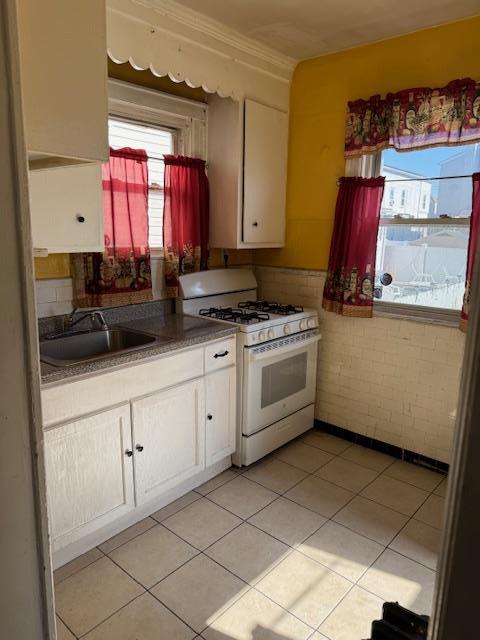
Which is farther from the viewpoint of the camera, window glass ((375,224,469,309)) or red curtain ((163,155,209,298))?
red curtain ((163,155,209,298))

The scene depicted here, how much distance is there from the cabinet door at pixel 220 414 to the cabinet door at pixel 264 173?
3.39 feet

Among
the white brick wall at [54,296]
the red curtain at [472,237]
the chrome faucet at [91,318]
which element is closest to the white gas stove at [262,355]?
the chrome faucet at [91,318]

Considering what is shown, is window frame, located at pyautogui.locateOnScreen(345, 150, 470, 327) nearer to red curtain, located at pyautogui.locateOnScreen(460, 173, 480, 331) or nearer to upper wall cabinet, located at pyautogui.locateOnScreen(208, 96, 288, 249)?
red curtain, located at pyautogui.locateOnScreen(460, 173, 480, 331)

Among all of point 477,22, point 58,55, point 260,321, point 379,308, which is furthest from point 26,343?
point 477,22

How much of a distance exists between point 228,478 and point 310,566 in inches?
32.4

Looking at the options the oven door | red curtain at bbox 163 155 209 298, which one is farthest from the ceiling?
the oven door

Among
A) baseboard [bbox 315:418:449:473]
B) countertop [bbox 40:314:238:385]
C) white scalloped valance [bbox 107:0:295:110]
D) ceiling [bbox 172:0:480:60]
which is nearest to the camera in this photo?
countertop [bbox 40:314:238:385]

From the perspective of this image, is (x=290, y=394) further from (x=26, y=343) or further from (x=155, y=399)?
(x=26, y=343)

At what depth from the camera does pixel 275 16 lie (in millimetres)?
2523

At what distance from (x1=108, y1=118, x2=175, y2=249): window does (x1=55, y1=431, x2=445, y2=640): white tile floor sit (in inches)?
65.5

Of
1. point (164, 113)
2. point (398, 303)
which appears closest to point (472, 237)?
point (398, 303)

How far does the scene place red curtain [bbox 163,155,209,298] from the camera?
295cm

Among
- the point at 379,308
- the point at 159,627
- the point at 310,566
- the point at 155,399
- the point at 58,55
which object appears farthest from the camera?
the point at 379,308

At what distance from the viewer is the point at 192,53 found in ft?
8.44
